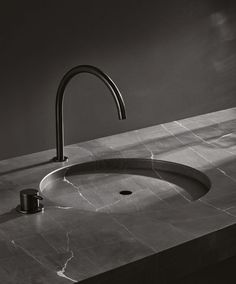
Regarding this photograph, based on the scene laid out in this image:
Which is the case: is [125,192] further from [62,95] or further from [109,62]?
[109,62]

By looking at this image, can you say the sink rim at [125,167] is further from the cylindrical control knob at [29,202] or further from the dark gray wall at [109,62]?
the cylindrical control knob at [29,202]

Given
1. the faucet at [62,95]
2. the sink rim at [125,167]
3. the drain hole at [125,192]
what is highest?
the faucet at [62,95]

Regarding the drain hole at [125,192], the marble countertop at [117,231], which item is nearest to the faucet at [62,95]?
the marble countertop at [117,231]

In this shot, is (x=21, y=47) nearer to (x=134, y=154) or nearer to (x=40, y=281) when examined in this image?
(x=134, y=154)

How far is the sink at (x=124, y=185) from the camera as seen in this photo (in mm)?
2059

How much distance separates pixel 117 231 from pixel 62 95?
0.60 metres

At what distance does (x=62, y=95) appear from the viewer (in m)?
2.18

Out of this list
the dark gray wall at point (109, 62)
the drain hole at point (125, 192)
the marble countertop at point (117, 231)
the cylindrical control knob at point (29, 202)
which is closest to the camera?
the marble countertop at point (117, 231)

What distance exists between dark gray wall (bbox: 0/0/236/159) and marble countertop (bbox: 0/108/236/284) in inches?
6.5

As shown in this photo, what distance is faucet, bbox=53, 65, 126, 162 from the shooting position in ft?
6.58

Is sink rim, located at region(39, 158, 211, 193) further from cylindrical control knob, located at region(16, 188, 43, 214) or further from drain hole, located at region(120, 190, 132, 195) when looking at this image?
cylindrical control knob, located at region(16, 188, 43, 214)

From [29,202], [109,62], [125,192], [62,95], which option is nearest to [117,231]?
[29,202]

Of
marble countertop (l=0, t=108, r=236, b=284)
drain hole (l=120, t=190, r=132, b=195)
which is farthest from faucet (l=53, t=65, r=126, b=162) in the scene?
drain hole (l=120, t=190, r=132, b=195)

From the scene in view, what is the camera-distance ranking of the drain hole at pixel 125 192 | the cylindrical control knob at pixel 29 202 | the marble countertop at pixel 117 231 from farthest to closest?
1. the drain hole at pixel 125 192
2. the cylindrical control knob at pixel 29 202
3. the marble countertop at pixel 117 231
